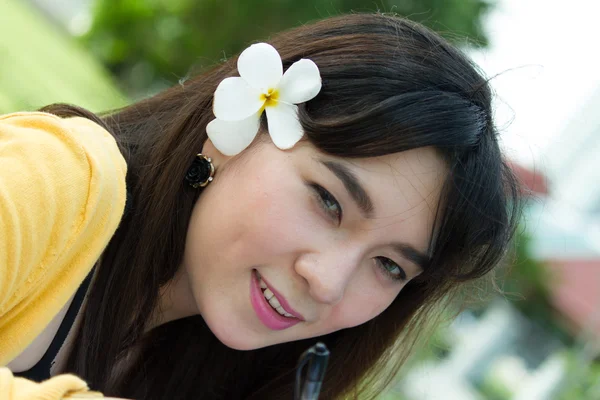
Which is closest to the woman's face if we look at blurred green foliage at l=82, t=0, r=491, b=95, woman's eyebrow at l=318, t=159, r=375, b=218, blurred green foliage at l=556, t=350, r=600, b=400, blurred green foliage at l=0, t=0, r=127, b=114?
woman's eyebrow at l=318, t=159, r=375, b=218

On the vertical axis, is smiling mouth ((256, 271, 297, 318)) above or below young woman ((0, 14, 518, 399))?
below

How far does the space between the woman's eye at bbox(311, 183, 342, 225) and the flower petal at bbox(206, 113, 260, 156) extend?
0.52ft

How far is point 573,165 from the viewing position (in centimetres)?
1007

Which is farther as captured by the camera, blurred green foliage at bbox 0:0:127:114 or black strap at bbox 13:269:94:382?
blurred green foliage at bbox 0:0:127:114

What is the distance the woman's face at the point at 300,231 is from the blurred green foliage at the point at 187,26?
174 inches

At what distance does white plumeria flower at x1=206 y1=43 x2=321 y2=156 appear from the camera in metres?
1.25

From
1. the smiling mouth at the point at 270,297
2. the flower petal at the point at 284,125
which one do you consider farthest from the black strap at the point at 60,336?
the flower petal at the point at 284,125

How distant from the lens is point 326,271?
1.19 metres

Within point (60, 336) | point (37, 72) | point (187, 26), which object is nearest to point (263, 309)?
point (60, 336)

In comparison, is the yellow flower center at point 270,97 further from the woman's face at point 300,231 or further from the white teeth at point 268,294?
the white teeth at point 268,294

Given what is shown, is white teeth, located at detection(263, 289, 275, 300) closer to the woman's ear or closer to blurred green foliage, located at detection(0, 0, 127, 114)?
the woman's ear

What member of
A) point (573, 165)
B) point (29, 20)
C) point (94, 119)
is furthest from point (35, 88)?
point (573, 165)

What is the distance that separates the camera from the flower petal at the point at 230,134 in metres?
1.26

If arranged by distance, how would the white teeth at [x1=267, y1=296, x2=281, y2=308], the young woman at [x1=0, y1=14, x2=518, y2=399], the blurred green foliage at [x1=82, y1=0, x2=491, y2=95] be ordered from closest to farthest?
the young woman at [x1=0, y1=14, x2=518, y2=399] → the white teeth at [x1=267, y1=296, x2=281, y2=308] → the blurred green foliage at [x1=82, y1=0, x2=491, y2=95]
